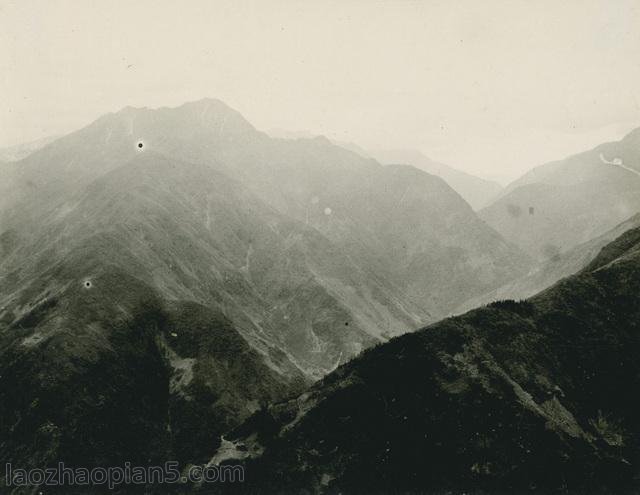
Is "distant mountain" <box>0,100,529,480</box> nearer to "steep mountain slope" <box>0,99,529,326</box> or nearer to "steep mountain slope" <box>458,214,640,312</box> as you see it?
"steep mountain slope" <box>0,99,529,326</box>

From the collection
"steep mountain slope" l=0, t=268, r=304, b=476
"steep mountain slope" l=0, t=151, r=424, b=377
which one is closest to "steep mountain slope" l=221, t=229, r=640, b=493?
"steep mountain slope" l=0, t=268, r=304, b=476

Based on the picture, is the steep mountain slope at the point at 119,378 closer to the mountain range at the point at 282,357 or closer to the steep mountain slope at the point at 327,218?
the mountain range at the point at 282,357

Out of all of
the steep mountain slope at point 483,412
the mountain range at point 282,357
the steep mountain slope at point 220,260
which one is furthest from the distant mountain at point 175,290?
the steep mountain slope at point 483,412

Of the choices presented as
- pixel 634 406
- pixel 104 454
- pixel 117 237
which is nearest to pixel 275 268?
pixel 117 237

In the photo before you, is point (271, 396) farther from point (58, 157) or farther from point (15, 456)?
point (58, 157)

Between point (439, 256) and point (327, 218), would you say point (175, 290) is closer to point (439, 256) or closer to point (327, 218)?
point (327, 218)
